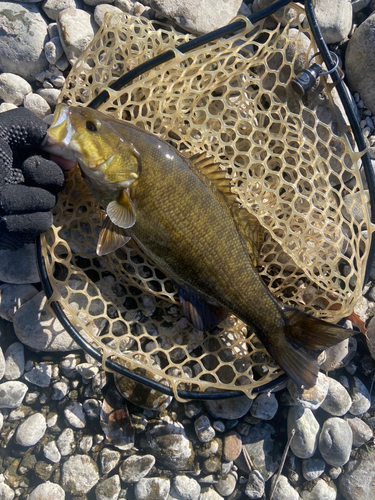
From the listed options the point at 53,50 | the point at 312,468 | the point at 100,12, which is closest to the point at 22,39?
the point at 53,50

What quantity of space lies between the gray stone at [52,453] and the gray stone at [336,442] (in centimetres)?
260

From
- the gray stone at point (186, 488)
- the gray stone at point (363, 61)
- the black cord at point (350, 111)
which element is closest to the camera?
Answer: the black cord at point (350, 111)

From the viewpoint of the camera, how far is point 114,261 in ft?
11.1

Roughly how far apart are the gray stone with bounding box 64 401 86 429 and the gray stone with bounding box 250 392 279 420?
5.52ft

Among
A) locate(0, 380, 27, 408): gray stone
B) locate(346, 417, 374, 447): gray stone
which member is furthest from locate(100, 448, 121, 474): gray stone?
locate(346, 417, 374, 447): gray stone

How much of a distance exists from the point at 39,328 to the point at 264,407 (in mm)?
2347

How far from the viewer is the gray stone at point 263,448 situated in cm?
360

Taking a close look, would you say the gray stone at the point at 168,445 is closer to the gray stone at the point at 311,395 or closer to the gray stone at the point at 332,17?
the gray stone at the point at 311,395

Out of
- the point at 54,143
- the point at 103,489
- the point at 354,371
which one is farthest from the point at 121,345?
the point at 354,371

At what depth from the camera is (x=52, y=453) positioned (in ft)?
11.0

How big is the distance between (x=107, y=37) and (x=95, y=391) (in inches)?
136

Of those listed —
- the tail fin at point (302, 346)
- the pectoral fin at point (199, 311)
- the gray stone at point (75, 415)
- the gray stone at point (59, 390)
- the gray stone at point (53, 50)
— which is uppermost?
the gray stone at point (53, 50)

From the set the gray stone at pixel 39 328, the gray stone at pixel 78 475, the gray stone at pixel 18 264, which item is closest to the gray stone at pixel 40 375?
the gray stone at pixel 39 328

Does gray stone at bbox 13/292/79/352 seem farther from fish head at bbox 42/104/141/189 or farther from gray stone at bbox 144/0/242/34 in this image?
gray stone at bbox 144/0/242/34
